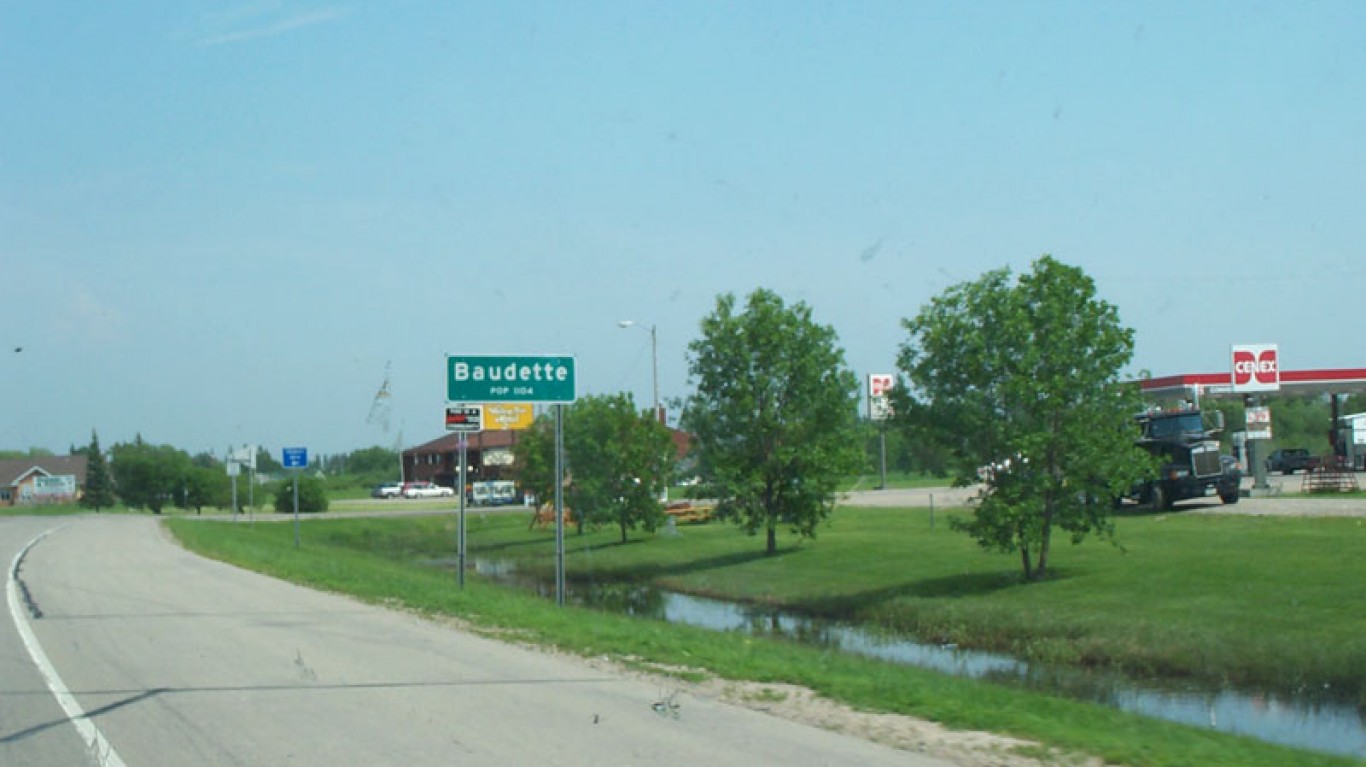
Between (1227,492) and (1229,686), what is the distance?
83.7 feet

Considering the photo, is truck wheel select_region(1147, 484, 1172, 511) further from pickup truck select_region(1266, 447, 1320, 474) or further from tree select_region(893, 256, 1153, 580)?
pickup truck select_region(1266, 447, 1320, 474)

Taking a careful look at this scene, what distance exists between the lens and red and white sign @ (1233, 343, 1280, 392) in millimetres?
47719

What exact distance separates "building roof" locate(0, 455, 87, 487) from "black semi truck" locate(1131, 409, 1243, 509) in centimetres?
11797

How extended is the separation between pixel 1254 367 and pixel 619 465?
2438cm

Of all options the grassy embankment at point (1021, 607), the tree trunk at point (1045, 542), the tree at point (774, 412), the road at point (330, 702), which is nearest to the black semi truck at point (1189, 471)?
the grassy embankment at point (1021, 607)

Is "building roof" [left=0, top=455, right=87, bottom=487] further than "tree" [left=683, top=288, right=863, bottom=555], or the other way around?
"building roof" [left=0, top=455, right=87, bottom=487]

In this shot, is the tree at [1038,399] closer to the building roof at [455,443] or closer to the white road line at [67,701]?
the white road line at [67,701]

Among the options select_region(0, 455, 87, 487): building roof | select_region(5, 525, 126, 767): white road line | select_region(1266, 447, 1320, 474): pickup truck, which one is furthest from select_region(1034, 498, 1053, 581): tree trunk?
select_region(0, 455, 87, 487): building roof

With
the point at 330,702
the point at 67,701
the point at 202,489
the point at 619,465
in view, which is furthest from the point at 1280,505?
the point at 202,489

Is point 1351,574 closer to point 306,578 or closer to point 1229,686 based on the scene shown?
point 1229,686

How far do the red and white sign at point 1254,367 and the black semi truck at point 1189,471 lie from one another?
781 centimetres

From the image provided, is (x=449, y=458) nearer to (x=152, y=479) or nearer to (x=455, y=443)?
(x=455, y=443)

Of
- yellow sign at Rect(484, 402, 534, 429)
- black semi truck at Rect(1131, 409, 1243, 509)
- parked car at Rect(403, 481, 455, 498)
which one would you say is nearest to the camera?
black semi truck at Rect(1131, 409, 1243, 509)

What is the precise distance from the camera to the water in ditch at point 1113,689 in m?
13.7
